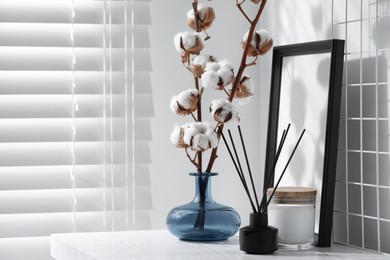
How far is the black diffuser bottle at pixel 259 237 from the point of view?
132 cm

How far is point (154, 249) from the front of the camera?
54.4 inches

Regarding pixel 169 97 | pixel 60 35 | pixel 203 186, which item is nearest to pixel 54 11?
pixel 60 35

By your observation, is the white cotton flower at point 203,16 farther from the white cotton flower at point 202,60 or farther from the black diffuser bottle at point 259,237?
the black diffuser bottle at point 259,237

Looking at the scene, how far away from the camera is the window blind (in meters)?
1.68

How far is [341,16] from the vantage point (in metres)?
1.49

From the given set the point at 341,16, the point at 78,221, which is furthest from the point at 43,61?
the point at 341,16

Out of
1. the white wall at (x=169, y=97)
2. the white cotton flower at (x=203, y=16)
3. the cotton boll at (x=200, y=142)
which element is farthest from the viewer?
the white wall at (x=169, y=97)

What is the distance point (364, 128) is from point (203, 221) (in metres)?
0.34

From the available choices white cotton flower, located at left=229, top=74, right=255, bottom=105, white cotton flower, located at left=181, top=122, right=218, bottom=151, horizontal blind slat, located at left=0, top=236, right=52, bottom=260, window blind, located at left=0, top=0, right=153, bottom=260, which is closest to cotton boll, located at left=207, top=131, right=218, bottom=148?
white cotton flower, located at left=181, top=122, right=218, bottom=151

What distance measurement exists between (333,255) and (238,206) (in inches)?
21.1

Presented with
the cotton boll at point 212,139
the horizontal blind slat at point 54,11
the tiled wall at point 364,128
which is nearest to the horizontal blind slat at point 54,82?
the horizontal blind slat at point 54,11

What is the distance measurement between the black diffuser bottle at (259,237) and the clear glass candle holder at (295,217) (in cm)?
4

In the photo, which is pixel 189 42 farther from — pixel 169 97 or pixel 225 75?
pixel 169 97

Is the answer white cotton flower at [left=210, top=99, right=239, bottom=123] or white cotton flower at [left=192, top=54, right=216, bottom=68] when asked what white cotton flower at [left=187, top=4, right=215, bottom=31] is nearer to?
white cotton flower at [left=192, top=54, right=216, bottom=68]
